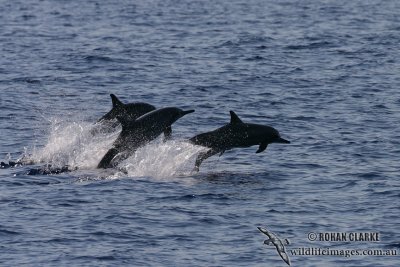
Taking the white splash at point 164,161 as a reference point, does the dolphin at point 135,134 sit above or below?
above

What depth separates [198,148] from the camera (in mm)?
28891

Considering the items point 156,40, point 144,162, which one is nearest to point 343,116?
point 144,162

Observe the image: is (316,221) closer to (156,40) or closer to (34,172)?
(34,172)

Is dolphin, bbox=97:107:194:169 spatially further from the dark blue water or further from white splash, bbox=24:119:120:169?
white splash, bbox=24:119:120:169

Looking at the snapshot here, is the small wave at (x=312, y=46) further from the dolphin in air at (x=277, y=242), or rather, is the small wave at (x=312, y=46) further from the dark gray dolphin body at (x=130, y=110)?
the dolphin in air at (x=277, y=242)

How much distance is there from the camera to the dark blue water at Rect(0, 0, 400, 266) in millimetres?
22453

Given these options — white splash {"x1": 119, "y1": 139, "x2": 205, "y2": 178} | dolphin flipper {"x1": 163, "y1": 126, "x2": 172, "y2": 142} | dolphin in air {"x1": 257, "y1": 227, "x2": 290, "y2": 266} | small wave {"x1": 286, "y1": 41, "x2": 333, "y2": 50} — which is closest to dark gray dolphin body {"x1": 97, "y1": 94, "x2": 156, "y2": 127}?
white splash {"x1": 119, "y1": 139, "x2": 205, "y2": 178}

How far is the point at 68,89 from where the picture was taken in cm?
4184

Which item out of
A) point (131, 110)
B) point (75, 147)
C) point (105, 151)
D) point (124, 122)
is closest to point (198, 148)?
point (124, 122)

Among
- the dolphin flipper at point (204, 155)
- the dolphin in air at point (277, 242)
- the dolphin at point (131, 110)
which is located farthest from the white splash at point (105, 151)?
the dolphin in air at point (277, 242)

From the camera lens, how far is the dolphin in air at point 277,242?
21.5 meters

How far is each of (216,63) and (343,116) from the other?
532 inches

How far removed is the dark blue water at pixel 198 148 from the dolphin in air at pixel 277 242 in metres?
0.14

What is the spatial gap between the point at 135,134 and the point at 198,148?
1.70 metres
